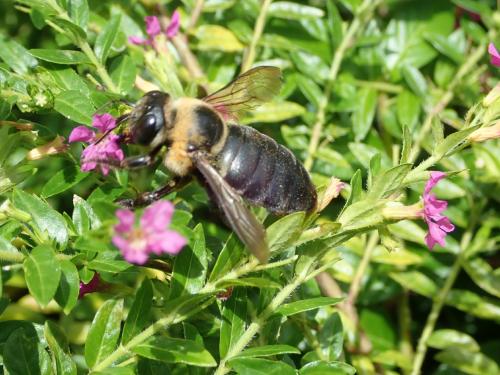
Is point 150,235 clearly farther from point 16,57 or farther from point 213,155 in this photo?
point 16,57

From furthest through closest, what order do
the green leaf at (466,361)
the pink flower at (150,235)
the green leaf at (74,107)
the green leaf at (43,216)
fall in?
the green leaf at (466,361), the green leaf at (74,107), the green leaf at (43,216), the pink flower at (150,235)

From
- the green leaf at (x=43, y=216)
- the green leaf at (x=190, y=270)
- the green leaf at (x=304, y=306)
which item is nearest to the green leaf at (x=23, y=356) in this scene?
the green leaf at (x=43, y=216)

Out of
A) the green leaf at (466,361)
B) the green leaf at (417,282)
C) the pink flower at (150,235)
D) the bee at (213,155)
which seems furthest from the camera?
the green leaf at (417,282)

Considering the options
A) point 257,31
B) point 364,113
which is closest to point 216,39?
point 257,31

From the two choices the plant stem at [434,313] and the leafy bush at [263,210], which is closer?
the leafy bush at [263,210]

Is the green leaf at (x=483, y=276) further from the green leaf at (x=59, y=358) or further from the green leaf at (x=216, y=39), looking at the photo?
the green leaf at (x=59, y=358)

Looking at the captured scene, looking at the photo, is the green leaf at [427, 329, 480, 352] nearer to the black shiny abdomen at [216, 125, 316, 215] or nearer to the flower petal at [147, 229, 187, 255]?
the black shiny abdomen at [216, 125, 316, 215]
